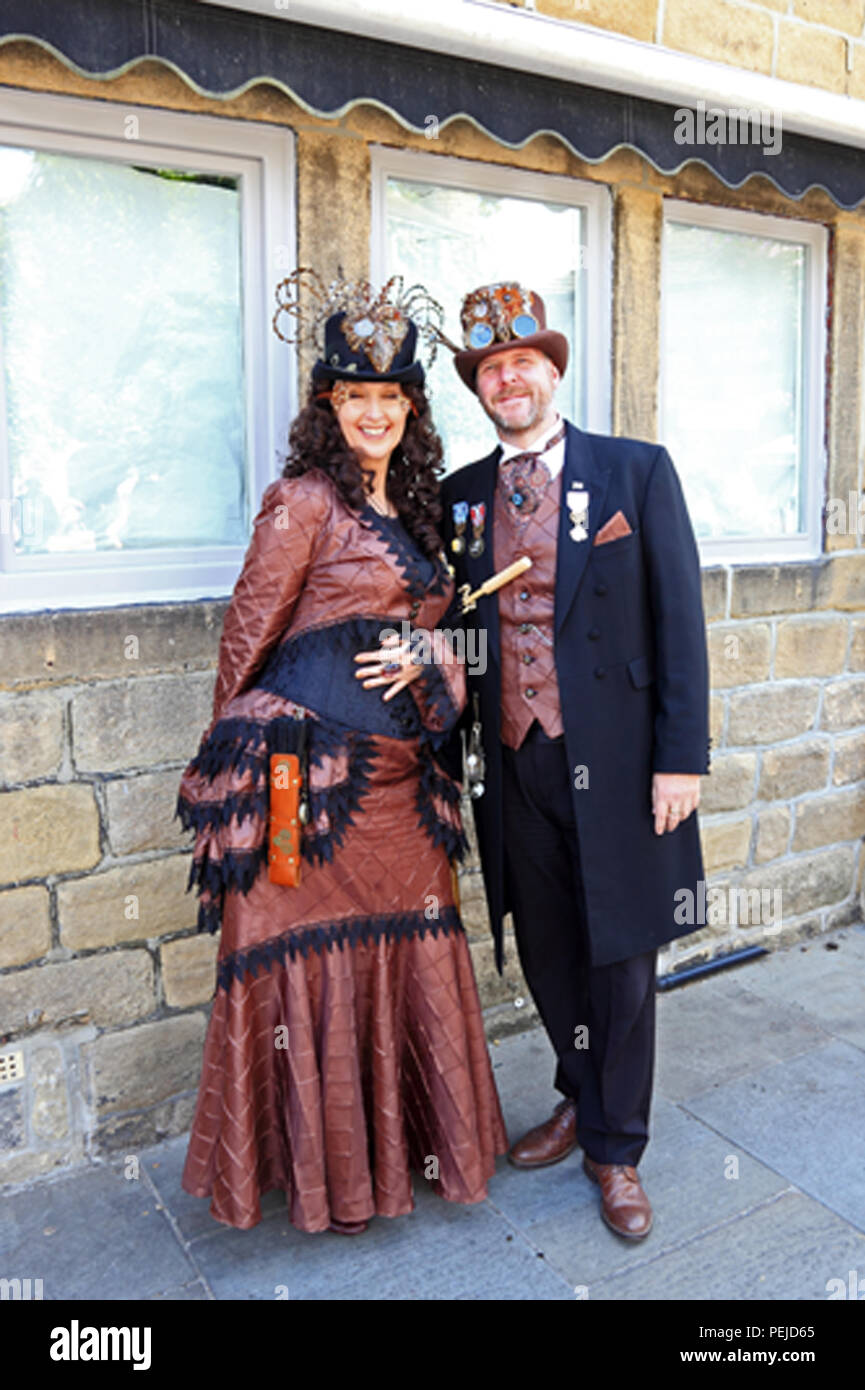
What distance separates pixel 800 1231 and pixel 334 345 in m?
2.34

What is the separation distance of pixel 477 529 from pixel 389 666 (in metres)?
0.44

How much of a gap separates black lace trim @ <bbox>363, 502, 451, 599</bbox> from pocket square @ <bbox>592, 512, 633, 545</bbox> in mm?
377

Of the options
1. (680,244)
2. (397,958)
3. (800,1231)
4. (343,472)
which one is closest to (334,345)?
(343,472)

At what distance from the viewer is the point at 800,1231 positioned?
2777mm

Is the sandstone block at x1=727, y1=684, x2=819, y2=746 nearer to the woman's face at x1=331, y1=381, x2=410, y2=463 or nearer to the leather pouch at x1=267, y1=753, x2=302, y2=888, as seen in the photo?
the woman's face at x1=331, y1=381, x2=410, y2=463

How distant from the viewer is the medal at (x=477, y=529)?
110 inches

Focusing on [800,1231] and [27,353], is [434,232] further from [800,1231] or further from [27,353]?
[800,1231]

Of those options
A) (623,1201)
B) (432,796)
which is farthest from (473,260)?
(623,1201)

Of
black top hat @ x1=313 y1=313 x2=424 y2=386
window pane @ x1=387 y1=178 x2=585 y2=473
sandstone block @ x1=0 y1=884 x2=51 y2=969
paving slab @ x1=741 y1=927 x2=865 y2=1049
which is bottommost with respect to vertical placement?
paving slab @ x1=741 y1=927 x2=865 y2=1049

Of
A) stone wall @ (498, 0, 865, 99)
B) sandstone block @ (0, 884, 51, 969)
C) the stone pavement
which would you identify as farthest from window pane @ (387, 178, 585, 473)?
the stone pavement

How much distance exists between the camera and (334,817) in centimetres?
260

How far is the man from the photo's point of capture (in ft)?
8.87

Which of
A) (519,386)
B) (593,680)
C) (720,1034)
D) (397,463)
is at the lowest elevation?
(720,1034)

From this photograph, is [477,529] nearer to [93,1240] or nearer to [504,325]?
[504,325]
